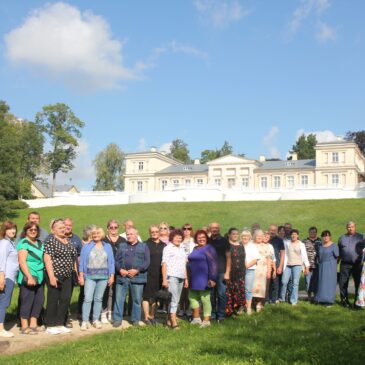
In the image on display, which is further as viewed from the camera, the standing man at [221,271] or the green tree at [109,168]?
the green tree at [109,168]

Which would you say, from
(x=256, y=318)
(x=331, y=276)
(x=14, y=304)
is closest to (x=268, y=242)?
(x=331, y=276)

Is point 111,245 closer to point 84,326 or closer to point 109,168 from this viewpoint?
point 84,326

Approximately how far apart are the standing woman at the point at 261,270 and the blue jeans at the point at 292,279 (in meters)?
0.85

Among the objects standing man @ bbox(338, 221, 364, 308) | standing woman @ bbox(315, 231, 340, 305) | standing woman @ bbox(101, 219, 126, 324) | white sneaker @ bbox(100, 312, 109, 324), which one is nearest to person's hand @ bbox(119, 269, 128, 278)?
standing woman @ bbox(101, 219, 126, 324)

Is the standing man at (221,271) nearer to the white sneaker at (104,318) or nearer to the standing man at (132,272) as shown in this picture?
the standing man at (132,272)

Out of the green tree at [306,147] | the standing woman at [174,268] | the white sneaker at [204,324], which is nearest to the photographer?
the white sneaker at [204,324]

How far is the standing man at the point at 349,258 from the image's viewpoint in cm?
1108

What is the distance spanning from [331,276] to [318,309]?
1030mm

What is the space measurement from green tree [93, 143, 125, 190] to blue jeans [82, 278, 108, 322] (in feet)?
222

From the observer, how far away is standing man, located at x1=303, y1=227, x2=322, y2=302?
39.3 feet

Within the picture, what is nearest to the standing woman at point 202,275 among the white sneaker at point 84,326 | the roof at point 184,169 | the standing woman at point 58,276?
the white sneaker at point 84,326

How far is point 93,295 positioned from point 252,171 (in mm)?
64421

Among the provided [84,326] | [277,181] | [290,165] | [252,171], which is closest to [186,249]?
[84,326]

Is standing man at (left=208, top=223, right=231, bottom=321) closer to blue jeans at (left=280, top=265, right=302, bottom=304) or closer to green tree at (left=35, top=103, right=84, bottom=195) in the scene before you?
blue jeans at (left=280, top=265, right=302, bottom=304)
